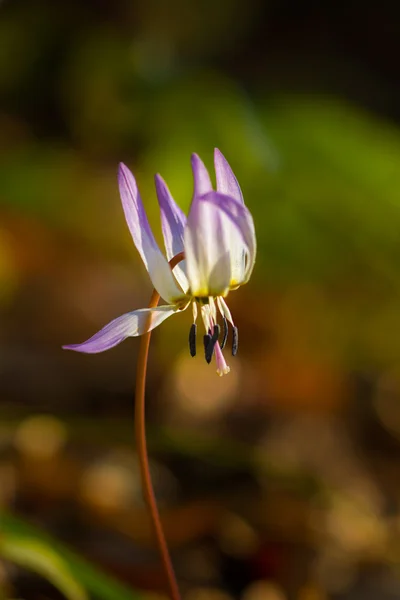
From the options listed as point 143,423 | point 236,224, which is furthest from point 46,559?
point 236,224

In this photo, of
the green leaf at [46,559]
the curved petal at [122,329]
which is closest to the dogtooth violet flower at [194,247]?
the curved petal at [122,329]

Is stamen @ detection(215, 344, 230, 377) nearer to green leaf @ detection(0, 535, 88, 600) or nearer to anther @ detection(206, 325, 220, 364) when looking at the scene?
anther @ detection(206, 325, 220, 364)

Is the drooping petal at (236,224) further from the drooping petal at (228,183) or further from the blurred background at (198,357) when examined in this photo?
the blurred background at (198,357)

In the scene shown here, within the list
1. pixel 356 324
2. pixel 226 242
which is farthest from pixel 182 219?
pixel 356 324

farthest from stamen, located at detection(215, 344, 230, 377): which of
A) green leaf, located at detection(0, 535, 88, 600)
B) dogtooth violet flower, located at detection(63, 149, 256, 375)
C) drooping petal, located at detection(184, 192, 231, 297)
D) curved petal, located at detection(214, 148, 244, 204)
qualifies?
green leaf, located at detection(0, 535, 88, 600)

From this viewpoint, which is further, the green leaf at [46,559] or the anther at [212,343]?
the green leaf at [46,559]

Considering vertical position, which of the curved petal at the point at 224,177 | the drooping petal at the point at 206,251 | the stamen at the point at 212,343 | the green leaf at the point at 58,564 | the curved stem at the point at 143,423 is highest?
the curved petal at the point at 224,177

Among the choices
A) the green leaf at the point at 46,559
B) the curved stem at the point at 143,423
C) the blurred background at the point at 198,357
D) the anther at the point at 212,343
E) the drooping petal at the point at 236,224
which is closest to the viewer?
the drooping petal at the point at 236,224

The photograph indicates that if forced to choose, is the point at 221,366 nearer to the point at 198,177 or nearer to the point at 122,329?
the point at 122,329
